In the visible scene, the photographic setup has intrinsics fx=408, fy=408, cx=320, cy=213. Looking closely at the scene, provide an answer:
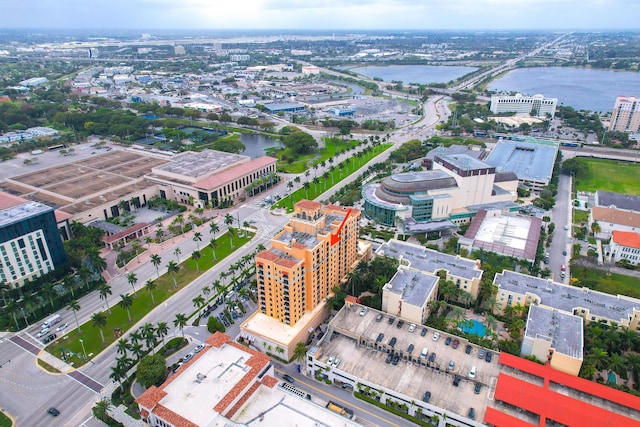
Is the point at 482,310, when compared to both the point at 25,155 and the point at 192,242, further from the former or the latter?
the point at 25,155

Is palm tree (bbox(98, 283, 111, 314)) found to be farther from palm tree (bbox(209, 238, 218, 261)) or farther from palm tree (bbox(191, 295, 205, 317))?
palm tree (bbox(209, 238, 218, 261))

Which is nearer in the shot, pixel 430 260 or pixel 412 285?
pixel 412 285

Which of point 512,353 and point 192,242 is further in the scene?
point 192,242

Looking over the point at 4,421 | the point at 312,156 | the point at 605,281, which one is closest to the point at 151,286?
the point at 4,421

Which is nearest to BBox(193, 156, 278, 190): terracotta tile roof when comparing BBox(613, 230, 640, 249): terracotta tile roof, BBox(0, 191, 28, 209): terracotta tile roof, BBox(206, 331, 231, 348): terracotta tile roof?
BBox(0, 191, 28, 209): terracotta tile roof

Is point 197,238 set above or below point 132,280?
below

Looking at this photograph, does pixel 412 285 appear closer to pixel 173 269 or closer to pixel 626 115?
pixel 173 269

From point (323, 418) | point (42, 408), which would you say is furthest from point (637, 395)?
point (42, 408)
